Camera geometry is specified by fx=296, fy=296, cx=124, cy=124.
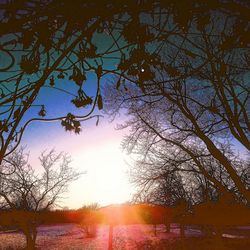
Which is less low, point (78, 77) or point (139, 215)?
point (139, 215)

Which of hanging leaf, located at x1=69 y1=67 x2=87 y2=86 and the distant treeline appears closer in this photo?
hanging leaf, located at x1=69 y1=67 x2=87 y2=86

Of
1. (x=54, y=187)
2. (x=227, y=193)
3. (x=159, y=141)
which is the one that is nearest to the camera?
(x=227, y=193)

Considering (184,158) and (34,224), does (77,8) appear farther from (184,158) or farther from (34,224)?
(34,224)

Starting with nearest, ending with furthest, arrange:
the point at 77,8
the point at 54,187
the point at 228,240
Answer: the point at 77,8, the point at 54,187, the point at 228,240

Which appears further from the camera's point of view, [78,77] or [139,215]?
[139,215]

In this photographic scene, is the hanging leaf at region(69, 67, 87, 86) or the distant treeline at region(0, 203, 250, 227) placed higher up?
the distant treeline at region(0, 203, 250, 227)

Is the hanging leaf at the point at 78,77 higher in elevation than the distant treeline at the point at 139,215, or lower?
lower

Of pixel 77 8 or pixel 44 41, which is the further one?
pixel 44 41

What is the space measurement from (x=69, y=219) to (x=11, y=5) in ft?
215

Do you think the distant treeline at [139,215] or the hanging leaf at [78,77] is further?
the distant treeline at [139,215]

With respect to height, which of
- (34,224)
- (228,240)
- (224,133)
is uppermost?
(224,133)

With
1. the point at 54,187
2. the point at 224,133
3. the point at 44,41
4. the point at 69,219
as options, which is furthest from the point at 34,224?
the point at 69,219

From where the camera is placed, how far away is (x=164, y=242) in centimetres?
2877

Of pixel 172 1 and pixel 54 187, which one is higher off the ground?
pixel 54 187
